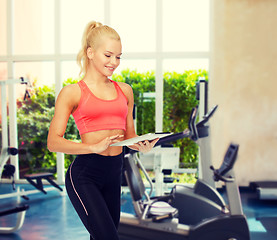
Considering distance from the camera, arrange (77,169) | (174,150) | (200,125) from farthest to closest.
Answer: (174,150)
(200,125)
(77,169)

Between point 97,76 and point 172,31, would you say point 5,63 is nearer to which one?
point 172,31

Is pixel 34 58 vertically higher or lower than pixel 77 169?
Answer: higher

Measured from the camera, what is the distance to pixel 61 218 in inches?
147

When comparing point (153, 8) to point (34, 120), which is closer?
point (153, 8)

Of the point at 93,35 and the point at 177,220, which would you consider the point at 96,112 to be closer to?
the point at 93,35

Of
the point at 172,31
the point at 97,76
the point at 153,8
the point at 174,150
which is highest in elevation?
the point at 153,8

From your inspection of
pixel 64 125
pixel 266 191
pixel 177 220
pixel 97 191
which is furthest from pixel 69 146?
pixel 266 191

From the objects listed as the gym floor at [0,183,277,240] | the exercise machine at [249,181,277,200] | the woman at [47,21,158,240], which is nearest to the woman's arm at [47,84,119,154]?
the woman at [47,21,158,240]

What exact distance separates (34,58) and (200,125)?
3714 mm

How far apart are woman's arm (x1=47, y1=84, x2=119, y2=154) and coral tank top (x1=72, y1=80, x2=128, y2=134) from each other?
0.03 metres

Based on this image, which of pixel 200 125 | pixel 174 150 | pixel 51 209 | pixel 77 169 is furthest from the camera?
pixel 51 209

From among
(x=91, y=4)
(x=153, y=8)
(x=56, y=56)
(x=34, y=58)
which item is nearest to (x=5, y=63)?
(x=34, y=58)

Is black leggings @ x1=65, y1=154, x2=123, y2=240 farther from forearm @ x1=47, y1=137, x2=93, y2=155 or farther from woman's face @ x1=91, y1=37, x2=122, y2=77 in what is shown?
woman's face @ x1=91, y1=37, x2=122, y2=77

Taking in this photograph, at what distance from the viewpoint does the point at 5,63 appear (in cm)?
582
